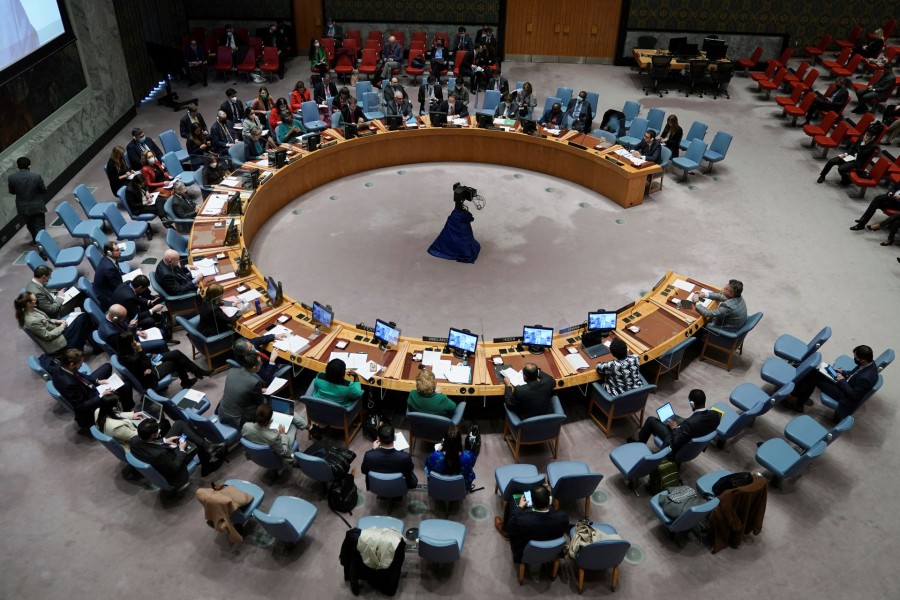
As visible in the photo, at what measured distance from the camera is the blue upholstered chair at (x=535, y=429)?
7.57 meters

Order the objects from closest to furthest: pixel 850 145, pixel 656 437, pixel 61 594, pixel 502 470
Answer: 1. pixel 61 594
2. pixel 502 470
3. pixel 656 437
4. pixel 850 145

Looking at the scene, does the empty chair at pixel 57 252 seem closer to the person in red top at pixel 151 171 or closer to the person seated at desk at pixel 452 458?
the person in red top at pixel 151 171

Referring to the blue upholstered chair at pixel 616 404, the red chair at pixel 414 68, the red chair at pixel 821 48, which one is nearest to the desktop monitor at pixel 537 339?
the blue upholstered chair at pixel 616 404

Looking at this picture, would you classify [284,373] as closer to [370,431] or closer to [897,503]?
[370,431]

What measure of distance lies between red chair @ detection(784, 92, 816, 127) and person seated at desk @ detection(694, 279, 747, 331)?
952 centimetres

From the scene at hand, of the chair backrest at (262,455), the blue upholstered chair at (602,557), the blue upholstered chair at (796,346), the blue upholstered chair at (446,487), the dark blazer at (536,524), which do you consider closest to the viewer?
the blue upholstered chair at (602,557)

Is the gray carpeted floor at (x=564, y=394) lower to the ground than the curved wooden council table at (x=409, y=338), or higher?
lower

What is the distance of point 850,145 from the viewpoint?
14.6 metres

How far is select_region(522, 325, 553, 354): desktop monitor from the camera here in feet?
28.3

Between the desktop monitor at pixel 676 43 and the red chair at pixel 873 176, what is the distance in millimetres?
7292

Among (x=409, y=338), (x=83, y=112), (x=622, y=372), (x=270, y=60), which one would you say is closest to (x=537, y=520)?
(x=622, y=372)

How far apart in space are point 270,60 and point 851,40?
16.9m

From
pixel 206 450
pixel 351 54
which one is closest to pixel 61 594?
pixel 206 450

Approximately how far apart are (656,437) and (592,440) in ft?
2.50
